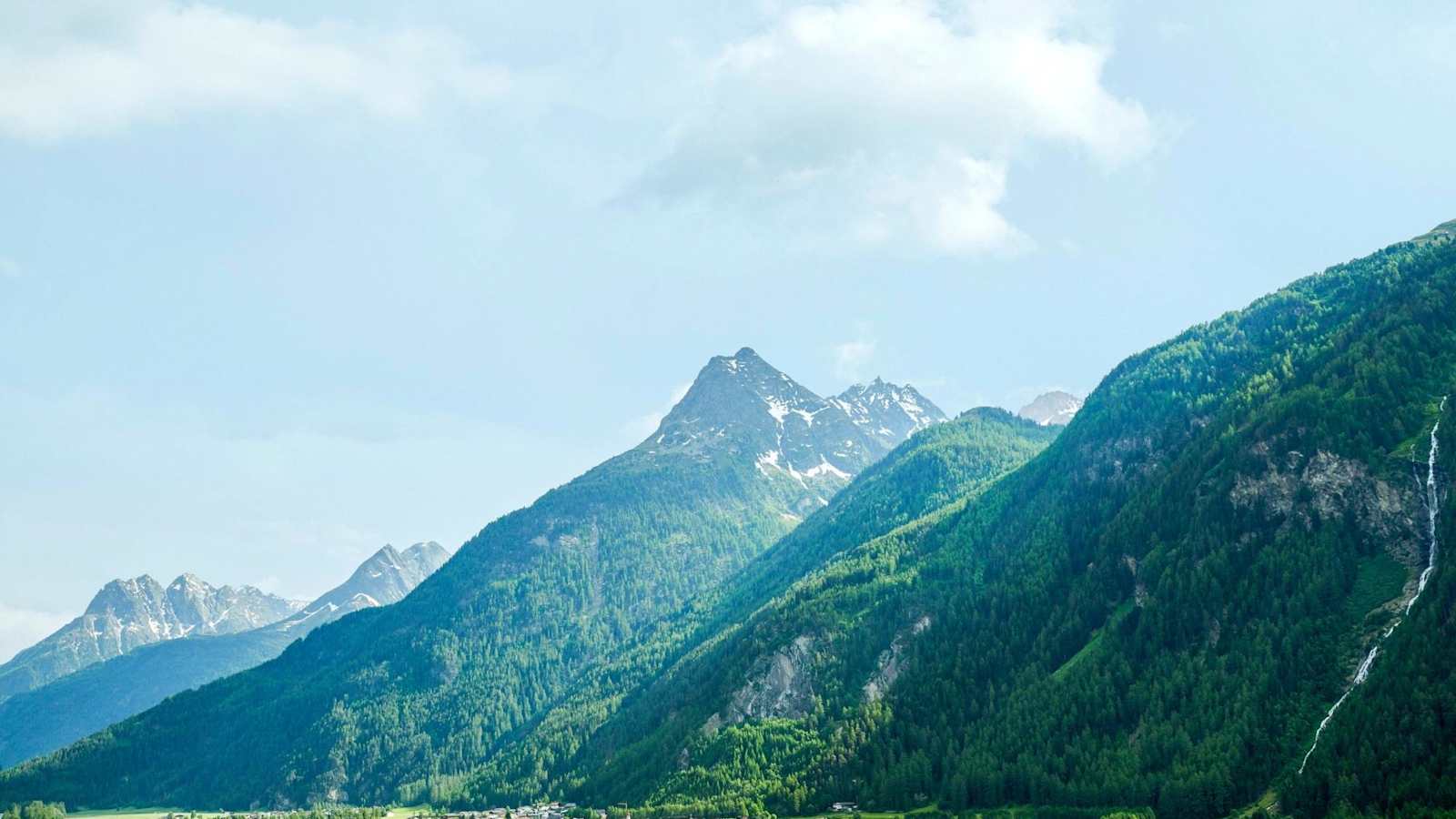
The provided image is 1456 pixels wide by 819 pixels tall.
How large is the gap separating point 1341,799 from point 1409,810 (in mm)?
12862

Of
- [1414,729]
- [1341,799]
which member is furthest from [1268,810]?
[1414,729]

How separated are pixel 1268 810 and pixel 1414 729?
89.8ft

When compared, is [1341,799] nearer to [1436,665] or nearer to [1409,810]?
[1409,810]

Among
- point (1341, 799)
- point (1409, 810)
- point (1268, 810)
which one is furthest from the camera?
point (1268, 810)

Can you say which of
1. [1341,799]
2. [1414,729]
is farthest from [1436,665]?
[1341,799]

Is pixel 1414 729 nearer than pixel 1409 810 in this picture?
No

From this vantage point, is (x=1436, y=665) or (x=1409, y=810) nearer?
(x=1409, y=810)

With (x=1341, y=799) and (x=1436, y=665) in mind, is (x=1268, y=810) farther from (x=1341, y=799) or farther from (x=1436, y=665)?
(x=1436, y=665)

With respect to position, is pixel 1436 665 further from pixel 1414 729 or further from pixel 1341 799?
pixel 1341 799

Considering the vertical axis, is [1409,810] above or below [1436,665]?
below

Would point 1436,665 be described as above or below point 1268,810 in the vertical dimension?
above

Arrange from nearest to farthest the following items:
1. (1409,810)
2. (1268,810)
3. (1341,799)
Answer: (1409,810)
(1341,799)
(1268,810)

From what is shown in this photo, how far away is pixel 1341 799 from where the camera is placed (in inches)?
7343

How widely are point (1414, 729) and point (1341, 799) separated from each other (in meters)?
17.3
